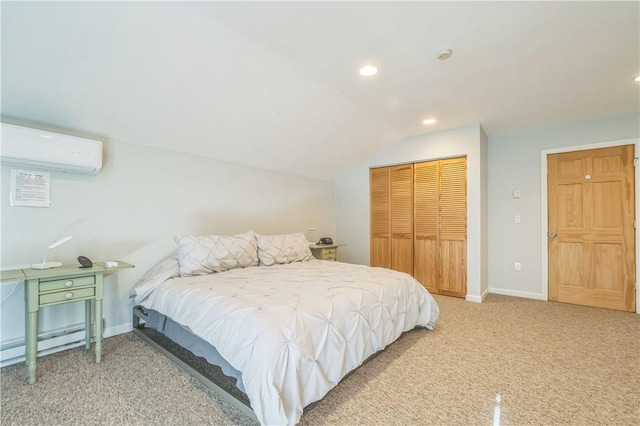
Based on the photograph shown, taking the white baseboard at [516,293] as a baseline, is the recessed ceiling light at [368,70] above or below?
above

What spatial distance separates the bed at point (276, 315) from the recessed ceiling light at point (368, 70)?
1.85 meters

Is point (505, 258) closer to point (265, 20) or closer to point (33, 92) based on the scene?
point (265, 20)

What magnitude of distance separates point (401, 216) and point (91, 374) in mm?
4119

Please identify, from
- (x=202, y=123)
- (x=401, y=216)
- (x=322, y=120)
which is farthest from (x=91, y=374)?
(x=401, y=216)

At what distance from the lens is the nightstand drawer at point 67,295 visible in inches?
80.6

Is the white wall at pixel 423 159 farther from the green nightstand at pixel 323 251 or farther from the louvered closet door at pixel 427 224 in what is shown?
the green nightstand at pixel 323 251

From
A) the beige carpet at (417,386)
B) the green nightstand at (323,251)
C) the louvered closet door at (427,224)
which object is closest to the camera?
the beige carpet at (417,386)

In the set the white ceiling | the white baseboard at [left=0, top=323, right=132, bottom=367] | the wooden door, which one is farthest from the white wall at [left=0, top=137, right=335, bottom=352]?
the wooden door

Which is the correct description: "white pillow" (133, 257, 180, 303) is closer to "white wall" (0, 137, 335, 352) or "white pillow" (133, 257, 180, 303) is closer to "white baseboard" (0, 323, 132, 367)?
"white wall" (0, 137, 335, 352)

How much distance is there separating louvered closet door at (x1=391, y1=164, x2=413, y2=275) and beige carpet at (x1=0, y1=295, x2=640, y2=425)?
1.92 m

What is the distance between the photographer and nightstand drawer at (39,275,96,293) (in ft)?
6.70

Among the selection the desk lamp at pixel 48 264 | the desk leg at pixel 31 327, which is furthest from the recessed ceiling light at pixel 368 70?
the desk leg at pixel 31 327

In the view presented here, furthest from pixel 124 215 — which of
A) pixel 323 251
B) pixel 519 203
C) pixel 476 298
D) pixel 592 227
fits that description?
pixel 592 227

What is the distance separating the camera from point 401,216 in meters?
4.75
